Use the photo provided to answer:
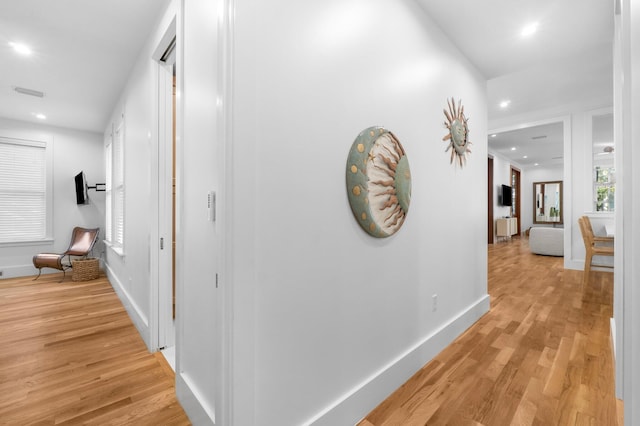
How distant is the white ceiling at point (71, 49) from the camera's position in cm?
215

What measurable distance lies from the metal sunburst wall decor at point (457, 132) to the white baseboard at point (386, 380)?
141 centimetres

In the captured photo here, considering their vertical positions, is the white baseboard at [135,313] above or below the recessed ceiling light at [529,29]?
below

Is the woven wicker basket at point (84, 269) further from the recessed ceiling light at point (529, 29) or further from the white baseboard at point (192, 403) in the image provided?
the recessed ceiling light at point (529, 29)

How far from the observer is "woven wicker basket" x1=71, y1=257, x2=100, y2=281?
4445mm

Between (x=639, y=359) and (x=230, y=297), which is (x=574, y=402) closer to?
(x=639, y=359)

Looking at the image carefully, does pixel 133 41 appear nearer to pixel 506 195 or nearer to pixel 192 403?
pixel 192 403

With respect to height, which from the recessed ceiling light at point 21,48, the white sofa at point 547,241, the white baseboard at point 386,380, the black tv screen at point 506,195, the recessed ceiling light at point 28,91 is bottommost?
the white baseboard at point 386,380

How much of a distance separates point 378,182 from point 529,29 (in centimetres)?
207

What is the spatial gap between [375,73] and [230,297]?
56.3 inches

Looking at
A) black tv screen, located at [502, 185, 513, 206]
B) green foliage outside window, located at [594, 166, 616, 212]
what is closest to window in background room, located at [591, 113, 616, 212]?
green foliage outside window, located at [594, 166, 616, 212]

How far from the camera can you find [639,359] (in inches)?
29.2

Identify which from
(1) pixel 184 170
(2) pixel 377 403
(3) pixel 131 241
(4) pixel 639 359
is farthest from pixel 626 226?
(3) pixel 131 241

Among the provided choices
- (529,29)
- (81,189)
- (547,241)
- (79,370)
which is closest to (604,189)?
(547,241)

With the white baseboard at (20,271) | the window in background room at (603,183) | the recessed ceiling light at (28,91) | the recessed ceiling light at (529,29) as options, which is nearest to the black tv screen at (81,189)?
the white baseboard at (20,271)
